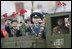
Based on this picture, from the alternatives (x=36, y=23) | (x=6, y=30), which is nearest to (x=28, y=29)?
(x=36, y=23)

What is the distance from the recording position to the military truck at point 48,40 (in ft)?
24.4

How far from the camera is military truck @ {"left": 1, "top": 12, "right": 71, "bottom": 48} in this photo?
7427mm

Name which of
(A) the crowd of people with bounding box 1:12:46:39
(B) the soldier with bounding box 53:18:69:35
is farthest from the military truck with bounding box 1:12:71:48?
(A) the crowd of people with bounding box 1:12:46:39

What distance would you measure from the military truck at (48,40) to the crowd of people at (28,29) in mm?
374

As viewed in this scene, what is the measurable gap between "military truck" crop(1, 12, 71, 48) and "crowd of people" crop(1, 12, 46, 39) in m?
0.37

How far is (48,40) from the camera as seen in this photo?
7.61 meters

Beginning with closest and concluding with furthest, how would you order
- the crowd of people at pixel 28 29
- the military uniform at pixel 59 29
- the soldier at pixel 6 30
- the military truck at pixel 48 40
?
the military truck at pixel 48 40 < the military uniform at pixel 59 29 < the crowd of people at pixel 28 29 < the soldier at pixel 6 30

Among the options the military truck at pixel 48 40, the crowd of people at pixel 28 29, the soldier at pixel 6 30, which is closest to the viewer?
the military truck at pixel 48 40

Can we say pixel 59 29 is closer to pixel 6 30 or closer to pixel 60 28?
pixel 60 28

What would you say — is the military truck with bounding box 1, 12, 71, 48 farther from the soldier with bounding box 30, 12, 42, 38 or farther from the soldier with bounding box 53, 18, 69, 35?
the soldier with bounding box 30, 12, 42, 38

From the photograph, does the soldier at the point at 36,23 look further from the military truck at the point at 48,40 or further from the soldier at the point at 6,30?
the soldier at the point at 6,30

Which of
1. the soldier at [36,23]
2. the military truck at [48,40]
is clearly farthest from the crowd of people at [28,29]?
the military truck at [48,40]

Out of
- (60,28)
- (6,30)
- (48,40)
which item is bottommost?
(48,40)

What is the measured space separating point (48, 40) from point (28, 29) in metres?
1.09
